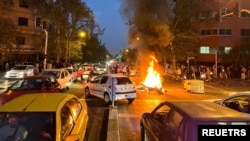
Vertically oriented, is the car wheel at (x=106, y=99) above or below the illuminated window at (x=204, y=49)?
below

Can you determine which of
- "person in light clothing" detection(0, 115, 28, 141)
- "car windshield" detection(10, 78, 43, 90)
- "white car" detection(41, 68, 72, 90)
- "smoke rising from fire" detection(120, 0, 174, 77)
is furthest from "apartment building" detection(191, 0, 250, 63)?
"person in light clothing" detection(0, 115, 28, 141)

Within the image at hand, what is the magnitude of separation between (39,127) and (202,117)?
A: 8.35 ft

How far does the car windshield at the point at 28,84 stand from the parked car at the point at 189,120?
9388 mm

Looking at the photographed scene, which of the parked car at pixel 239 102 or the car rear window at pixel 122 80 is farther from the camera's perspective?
the car rear window at pixel 122 80

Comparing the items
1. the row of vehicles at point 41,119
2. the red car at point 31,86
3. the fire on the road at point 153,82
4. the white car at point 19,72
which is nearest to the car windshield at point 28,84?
the red car at point 31,86

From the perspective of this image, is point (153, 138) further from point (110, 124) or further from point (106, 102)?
point (106, 102)

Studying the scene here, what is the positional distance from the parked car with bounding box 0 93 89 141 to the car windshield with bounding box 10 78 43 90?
886cm

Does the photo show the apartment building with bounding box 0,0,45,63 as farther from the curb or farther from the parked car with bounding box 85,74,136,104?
the curb

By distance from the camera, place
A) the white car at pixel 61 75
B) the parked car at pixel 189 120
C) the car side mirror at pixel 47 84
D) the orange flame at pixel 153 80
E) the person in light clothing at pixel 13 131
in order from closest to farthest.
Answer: the parked car at pixel 189 120
the person in light clothing at pixel 13 131
the car side mirror at pixel 47 84
the white car at pixel 61 75
the orange flame at pixel 153 80

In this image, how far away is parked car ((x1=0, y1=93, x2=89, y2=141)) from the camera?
19.8ft

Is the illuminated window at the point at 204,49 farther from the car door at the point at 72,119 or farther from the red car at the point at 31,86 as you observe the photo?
the car door at the point at 72,119

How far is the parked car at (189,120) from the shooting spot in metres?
5.25

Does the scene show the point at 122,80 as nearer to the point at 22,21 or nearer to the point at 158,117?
the point at 158,117

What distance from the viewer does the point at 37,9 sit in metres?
61.2
